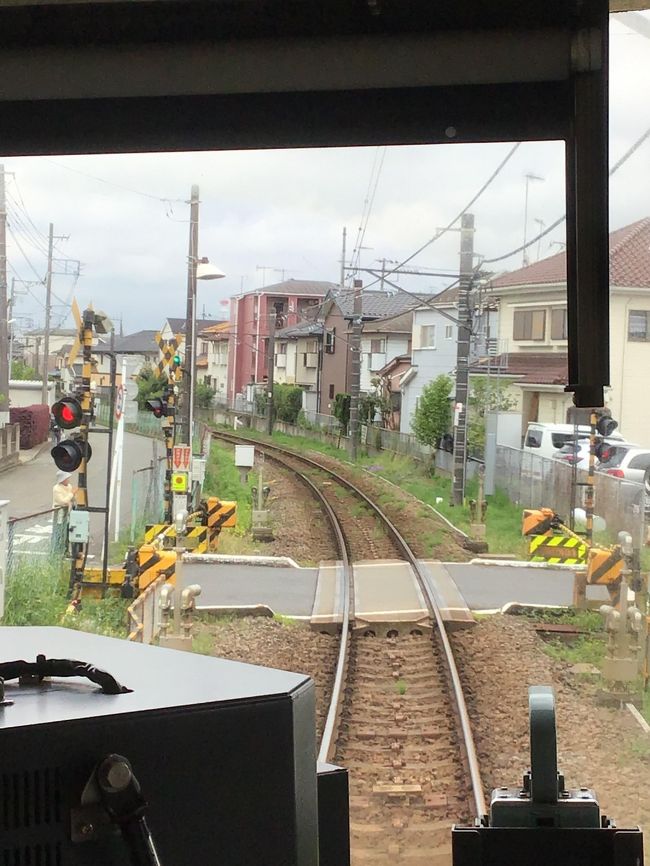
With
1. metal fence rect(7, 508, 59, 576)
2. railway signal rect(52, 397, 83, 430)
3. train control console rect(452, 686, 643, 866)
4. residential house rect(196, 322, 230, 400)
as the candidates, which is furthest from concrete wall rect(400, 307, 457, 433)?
train control console rect(452, 686, 643, 866)

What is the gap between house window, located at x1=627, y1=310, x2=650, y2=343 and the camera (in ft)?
6.37

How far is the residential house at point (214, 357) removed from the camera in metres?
2.16

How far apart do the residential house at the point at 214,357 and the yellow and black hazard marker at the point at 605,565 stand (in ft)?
3.22

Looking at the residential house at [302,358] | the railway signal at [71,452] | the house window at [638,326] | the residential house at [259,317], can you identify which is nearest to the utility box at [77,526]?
→ the railway signal at [71,452]

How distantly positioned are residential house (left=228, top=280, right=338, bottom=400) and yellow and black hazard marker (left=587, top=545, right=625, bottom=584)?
2.95 feet

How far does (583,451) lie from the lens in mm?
2068

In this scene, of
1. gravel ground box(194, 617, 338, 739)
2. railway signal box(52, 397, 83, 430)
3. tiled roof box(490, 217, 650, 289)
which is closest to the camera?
tiled roof box(490, 217, 650, 289)

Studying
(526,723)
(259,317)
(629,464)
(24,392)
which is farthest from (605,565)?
(24,392)

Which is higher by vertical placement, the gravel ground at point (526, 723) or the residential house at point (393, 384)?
the residential house at point (393, 384)

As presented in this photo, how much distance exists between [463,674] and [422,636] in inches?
5.4

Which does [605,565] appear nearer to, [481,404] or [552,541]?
[552,541]

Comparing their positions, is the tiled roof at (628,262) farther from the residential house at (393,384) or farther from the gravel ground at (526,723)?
the gravel ground at (526,723)

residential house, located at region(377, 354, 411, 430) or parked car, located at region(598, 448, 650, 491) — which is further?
residential house, located at region(377, 354, 411, 430)

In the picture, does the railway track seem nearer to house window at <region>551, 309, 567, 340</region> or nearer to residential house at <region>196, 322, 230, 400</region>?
residential house at <region>196, 322, 230, 400</region>
